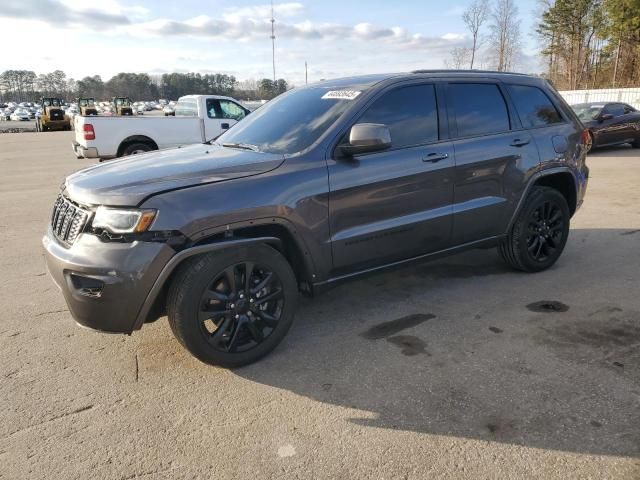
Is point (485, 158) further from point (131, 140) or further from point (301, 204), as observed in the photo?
point (131, 140)

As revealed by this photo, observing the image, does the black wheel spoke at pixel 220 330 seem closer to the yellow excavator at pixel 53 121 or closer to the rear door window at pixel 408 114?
the rear door window at pixel 408 114

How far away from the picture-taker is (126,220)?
293cm

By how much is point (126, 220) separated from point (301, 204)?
110 cm

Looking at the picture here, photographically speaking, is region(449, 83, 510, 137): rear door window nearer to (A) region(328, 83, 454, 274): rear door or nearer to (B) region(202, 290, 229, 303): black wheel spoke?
(A) region(328, 83, 454, 274): rear door

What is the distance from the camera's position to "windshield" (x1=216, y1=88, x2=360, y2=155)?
147 inches

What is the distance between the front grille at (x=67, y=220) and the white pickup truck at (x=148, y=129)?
8.63m

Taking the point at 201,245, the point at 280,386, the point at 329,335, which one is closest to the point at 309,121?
the point at 201,245

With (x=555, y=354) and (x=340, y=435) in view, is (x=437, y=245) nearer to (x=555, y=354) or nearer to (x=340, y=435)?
(x=555, y=354)

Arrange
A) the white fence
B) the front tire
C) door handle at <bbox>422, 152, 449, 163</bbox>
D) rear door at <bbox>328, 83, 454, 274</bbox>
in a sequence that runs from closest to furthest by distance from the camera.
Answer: the front tire, rear door at <bbox>328, 83, 454, 274</bbox>, door handle at <bbox>422, 152, 449, 163</bbox>, the white fence

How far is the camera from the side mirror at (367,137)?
343 cm

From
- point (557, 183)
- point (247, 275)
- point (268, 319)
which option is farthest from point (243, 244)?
point (557, 183)

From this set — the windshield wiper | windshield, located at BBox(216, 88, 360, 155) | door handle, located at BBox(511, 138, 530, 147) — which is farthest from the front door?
door handle, located at BBox(511, 138, 530, 147)

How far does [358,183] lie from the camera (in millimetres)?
3650

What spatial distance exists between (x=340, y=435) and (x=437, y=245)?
2027 millimetres
